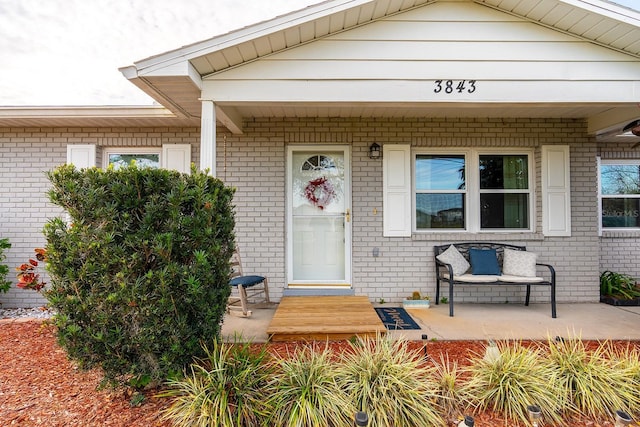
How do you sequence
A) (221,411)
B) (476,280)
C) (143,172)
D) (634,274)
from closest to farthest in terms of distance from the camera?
(221,411) < (143,172) < (476,280) < (634,274)

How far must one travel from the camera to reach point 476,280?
411cm

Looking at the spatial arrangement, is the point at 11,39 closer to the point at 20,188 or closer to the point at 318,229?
the point at 20,188

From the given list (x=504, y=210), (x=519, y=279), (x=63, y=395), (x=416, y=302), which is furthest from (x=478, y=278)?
(x=63, y=395)

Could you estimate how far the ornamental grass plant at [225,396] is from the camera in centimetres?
180

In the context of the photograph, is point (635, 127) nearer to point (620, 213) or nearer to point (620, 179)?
point (620, 179)

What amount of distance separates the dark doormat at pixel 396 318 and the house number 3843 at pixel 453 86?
248 cm

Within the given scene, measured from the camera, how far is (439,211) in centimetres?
497

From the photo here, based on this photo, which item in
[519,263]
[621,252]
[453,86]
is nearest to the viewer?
[453,86]

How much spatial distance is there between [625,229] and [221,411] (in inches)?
276

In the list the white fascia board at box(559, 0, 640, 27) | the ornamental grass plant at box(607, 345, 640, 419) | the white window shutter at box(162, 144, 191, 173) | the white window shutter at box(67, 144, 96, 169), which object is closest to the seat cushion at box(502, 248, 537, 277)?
the ornamental grass plant at box(607, 345, 640, 419)

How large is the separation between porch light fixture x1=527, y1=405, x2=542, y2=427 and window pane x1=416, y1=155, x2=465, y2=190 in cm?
338

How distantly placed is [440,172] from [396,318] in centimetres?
234

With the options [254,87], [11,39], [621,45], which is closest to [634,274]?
[621,45]

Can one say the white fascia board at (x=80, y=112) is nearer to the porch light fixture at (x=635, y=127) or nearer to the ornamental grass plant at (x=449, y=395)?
the ornamental grass plant at (x=449, y=395)
